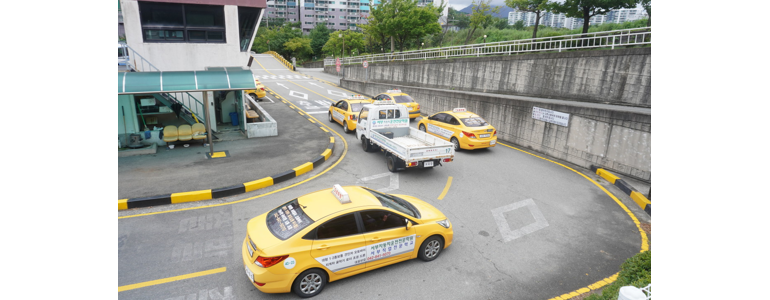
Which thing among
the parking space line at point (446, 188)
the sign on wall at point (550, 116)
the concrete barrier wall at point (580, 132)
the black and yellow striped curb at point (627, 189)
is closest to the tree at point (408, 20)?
the concrete barrier wall at point (580, 132)

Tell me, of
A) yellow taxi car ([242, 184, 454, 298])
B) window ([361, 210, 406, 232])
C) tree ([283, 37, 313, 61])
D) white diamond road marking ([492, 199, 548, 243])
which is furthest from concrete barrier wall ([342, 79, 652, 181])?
tree ([283, 37, 313, 61])

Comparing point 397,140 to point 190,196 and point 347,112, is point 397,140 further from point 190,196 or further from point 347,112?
point 190,196

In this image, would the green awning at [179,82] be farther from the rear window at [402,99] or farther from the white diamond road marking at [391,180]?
the rear window at [402,99]

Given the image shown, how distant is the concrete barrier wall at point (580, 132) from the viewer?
36.4ft

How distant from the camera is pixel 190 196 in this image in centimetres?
891

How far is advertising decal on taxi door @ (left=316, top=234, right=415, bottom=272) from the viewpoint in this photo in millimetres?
5496

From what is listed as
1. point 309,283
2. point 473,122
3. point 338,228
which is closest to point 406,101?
point 473,122

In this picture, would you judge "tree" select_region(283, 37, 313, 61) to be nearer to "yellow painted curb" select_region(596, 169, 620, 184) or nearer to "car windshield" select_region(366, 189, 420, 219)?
"yellow painted curb" select_region(596, 169, 620, 184)

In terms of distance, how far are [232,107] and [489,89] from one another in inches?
557

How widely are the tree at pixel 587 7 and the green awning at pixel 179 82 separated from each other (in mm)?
18966

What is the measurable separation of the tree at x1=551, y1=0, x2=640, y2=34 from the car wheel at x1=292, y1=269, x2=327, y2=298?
22.1 metres

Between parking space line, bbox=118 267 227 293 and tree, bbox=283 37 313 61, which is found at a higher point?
tree, bbox=283 37 313 61

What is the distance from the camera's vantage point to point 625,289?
3.16 meters

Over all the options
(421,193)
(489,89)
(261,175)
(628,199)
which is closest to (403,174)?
(421,193)
